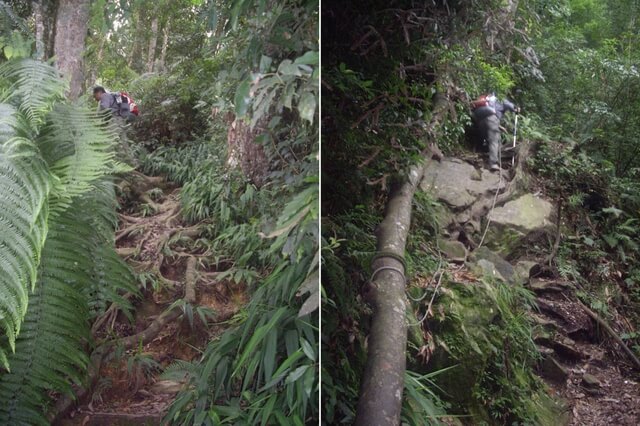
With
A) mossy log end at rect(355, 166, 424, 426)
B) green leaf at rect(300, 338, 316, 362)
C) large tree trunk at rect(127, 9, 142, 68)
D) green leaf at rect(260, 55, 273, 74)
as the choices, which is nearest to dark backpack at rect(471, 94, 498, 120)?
mossy log end at rect(355, 166, 424, 426)

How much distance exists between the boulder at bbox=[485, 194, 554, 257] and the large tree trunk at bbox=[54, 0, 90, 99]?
725mm

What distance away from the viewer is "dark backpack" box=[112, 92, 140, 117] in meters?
0.90

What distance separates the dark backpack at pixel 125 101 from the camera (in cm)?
Answer: 90

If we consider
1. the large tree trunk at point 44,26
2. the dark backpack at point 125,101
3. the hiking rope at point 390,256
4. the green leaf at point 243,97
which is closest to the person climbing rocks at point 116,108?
the dark backpack at point 125,101

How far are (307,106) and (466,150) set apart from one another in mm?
295

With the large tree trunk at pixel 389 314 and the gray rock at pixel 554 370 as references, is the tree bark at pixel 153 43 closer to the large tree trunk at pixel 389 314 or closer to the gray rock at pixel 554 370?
the large tree trunk at pixel 389 314

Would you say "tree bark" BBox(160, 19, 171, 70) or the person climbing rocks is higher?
"tree bark" BBox(160, 19, 171, 70)

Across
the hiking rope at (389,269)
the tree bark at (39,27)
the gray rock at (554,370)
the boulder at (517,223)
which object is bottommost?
the gray rock at (554,370)

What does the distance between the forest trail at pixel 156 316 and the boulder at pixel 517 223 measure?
1.37 ft

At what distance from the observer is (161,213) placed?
35.3 inches

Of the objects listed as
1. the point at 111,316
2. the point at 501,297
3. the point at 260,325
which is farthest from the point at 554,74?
the point at 111,316

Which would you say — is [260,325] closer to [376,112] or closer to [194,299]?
[194,299]

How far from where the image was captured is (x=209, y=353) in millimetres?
844

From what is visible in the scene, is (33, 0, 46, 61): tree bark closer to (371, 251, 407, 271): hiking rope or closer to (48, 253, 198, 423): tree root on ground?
(48, 253, 198, 423): tree root on ground
